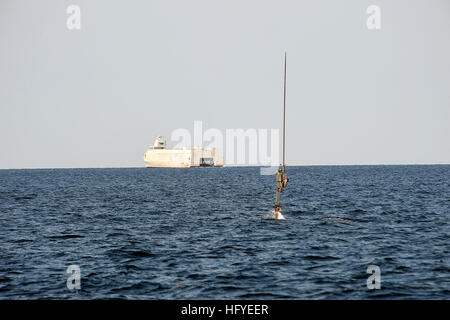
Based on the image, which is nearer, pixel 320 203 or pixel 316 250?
pixel 316 250

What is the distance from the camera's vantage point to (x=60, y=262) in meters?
21.4

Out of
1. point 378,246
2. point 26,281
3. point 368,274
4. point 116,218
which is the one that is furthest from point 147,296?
point 116,218

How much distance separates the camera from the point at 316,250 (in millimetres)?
23500

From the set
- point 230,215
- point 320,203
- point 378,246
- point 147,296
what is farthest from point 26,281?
point 320,203

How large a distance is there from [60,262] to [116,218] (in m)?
17.3

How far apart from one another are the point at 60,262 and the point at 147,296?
7.29 metres
